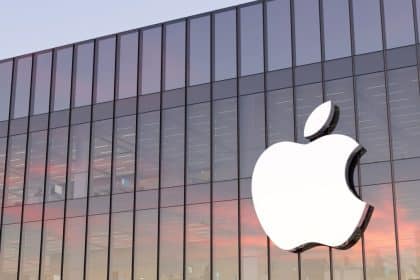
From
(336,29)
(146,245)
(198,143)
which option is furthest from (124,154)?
(336,29)

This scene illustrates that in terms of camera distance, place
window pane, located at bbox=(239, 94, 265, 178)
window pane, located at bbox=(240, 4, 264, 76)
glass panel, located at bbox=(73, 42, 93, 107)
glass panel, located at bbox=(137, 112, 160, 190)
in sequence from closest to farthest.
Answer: window pane, located at bbox=(239, 94, 265, 178)
window pane, located at bbox=(240, 4, 264, 76)
glass panel, located at bbox=(137, 112, 160, 190)
glass panel, located at bbox=(73, 42, 93, 107)

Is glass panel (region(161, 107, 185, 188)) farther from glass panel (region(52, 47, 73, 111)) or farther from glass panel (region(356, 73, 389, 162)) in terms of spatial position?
glass panel (region(356, 73, 389, 162))

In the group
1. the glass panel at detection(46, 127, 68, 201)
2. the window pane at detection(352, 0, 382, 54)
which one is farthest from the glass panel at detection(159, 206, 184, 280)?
the window pane at detection(352, 0, 382, 54)

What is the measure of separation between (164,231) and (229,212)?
3171 millimetres

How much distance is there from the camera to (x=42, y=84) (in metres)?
38.7

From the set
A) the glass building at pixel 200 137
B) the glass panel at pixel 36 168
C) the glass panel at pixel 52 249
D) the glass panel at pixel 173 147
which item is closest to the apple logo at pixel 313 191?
the glass building at pixel 200 137

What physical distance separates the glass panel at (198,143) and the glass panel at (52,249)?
7.24 meters

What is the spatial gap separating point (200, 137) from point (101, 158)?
5.31m

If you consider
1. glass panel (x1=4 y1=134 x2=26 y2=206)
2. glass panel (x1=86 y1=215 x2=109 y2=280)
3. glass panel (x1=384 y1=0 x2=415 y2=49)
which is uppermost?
glass panel (x1=384 y1=0 x2=415 y2=49)

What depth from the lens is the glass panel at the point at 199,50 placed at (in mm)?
34219

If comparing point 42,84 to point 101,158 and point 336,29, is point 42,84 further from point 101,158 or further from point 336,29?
point 336,29

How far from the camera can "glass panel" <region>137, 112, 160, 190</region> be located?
33713 millimetres

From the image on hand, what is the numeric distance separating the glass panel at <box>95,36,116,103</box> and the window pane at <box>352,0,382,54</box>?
12.2m

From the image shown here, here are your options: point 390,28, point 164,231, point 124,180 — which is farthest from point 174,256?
point 390,28
